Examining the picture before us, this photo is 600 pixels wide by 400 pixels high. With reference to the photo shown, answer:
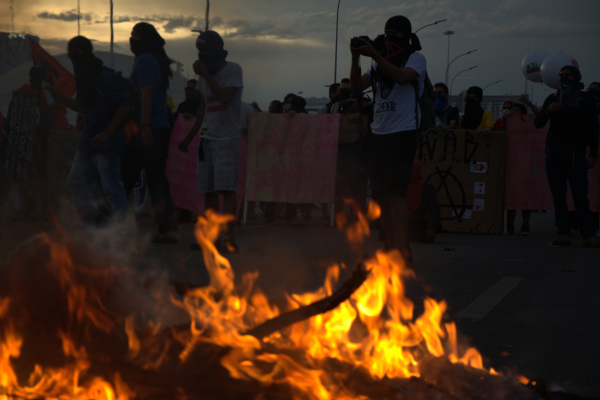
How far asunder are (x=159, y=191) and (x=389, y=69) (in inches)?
121

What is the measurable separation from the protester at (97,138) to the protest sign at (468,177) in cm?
500

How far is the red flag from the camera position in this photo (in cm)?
827

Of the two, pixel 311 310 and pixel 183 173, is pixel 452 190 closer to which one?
pixel 183 173

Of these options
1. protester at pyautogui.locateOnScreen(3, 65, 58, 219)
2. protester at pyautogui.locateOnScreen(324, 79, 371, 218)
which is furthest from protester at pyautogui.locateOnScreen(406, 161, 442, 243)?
protester at pyautogui.locateOnScreen(3, 65, 58, 219)

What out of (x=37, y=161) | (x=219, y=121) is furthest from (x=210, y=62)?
(x=37, y=161)

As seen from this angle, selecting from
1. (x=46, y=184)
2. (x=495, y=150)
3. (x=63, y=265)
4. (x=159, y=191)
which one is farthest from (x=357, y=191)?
(x=63, y=265)

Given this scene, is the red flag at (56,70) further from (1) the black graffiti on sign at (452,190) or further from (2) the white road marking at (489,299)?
(2) the white road marking at (489,299)

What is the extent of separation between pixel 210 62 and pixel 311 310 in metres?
4.08

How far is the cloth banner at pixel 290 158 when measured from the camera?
9352mm

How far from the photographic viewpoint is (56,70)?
28.2 ft

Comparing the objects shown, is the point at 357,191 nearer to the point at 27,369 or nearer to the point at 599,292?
the point at 599,292

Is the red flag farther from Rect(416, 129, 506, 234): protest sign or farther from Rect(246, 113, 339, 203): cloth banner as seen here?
Rect(416, 129, 506, 234): protest sign

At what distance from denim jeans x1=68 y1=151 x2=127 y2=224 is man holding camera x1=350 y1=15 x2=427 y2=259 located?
226cm

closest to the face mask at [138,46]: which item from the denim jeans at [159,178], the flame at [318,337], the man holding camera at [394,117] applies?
the denim jeans at [159,178]
